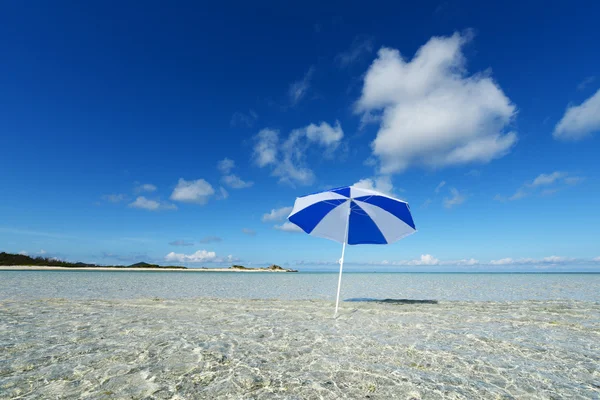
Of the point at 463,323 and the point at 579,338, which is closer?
the point at 579,338

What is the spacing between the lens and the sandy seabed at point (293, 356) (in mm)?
4234

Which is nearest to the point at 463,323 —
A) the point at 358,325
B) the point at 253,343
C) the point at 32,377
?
the point at 358,325

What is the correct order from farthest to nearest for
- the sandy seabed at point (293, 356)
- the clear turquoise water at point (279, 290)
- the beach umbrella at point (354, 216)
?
the clear turquoise water at point (279, 290) → the beach umbrella at point (354, 216) → the sandy seabed at point (293, 356)

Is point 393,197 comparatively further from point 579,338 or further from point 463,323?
point 579,338

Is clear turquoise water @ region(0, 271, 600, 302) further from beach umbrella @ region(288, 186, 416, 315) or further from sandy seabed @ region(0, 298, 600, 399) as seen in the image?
sandy seabed @ region(0, 298, 600, 399)

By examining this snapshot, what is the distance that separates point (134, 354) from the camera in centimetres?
558

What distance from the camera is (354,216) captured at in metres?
11.1

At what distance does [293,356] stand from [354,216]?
619 cm

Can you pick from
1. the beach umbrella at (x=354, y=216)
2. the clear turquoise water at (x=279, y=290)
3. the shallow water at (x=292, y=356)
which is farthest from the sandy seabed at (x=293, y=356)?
the clear turquoise water at (x=279, y=290)

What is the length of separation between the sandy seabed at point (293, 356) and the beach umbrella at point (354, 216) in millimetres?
2820

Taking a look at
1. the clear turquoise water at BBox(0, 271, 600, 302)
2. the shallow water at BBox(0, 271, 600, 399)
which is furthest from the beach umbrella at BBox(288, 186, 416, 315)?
the clear turquoise water at BBox(0, 271, 600, 302)

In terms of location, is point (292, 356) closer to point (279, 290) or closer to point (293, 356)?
point (293, 356)

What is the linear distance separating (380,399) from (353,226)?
24.5 ft

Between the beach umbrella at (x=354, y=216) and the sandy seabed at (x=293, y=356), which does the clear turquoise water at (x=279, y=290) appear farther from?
the sandy seabed at (x=293, y=356)
